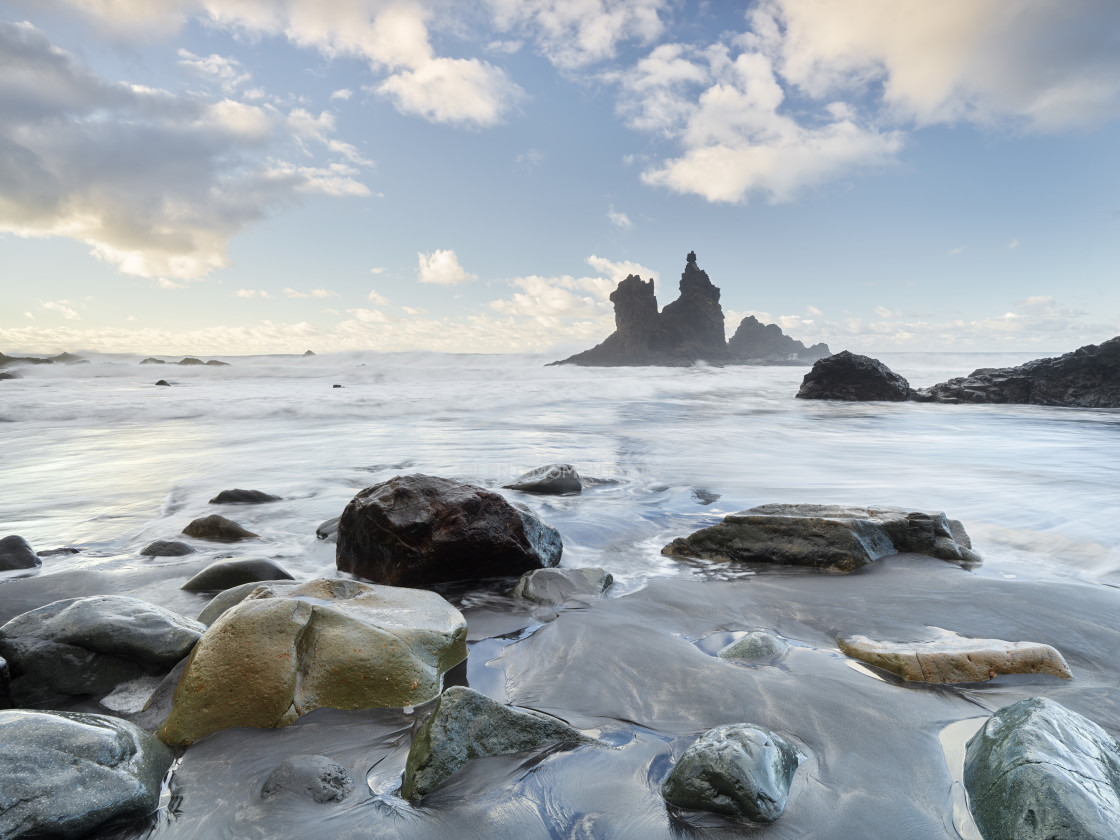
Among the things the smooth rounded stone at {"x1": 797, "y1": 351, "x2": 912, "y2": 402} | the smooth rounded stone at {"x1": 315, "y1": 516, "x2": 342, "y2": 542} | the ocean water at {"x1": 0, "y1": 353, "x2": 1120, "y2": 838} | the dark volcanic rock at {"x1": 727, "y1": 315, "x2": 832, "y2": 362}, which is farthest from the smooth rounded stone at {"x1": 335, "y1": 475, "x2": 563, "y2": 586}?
the dark volcanic rock at {"x1": 727, "y1": 315, "x2": 832, "y2": 362}

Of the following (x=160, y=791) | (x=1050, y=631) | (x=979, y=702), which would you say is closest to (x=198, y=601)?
(x=160, y=791)

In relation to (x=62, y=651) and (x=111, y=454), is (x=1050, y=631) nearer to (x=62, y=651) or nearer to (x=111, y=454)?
(x=62, y=651)

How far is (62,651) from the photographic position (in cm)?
190

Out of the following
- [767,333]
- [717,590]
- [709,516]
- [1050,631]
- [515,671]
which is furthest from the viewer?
[767,333]

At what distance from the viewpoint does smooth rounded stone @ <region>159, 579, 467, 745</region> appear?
169 centimetres

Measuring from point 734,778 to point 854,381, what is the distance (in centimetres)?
1840

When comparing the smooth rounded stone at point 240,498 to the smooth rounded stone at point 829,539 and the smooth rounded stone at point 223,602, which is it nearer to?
the smooth rounded stone at point 223,602

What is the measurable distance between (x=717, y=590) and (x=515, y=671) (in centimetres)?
126

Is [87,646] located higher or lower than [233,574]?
higher

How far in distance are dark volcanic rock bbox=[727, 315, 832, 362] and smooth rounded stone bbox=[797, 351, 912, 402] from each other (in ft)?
288

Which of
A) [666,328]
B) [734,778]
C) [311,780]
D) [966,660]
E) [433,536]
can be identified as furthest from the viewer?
[666,328]

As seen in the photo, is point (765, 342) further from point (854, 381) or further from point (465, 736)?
point (465, 736)

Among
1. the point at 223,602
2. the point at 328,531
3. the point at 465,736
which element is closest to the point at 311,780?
the point at 465,736

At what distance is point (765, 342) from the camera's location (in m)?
108
